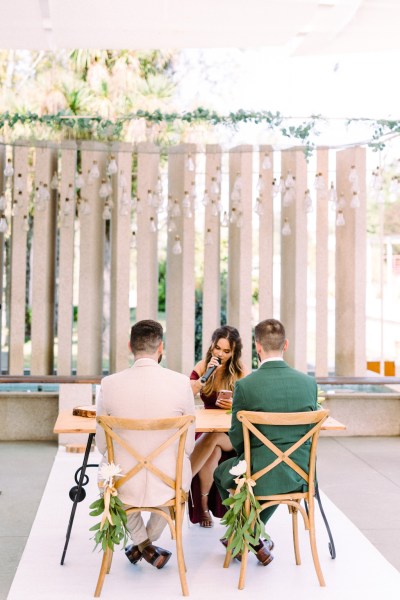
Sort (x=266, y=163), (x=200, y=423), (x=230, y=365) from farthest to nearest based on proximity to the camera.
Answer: (x=266, y=163) < (x=230, y=365) < (x=200, y=423)

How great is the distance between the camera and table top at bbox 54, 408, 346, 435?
363cm

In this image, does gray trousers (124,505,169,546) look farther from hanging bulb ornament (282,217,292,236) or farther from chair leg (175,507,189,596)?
hanging bulb ornament (282,217,292,236)

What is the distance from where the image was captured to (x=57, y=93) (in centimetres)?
1243

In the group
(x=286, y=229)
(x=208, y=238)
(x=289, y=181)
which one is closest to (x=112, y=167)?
(x=208, y=238)

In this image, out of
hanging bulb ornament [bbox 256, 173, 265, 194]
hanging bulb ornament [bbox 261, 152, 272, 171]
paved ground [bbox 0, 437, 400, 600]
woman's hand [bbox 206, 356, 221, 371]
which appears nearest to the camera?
paved ground [bbox 0, 437, 400, 600]

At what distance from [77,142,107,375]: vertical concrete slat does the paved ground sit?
1085mm

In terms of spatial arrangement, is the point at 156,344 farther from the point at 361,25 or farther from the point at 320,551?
the point at 361,25

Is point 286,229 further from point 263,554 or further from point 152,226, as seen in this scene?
point 263,554

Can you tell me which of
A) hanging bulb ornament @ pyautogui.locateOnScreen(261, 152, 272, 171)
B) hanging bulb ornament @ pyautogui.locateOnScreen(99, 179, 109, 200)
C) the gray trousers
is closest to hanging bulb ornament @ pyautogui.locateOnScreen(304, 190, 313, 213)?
hanging bulb ornament @ pyautogui.locateOnScreen(261, 152, 272, 171)

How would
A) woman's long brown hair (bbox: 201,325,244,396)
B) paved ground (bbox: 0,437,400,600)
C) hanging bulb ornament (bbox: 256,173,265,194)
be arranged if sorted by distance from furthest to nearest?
hanging bulb ornament (bbox: 256,173,265,194)
woman's long brown hair (bbox: 201,325,244,396)
paved ground (bbox: 0,437,400,600)

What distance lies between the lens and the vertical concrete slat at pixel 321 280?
290 inches

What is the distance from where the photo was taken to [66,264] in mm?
7230

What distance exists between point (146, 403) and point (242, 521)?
711 millimetres

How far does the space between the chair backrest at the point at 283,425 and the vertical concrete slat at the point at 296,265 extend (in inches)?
153
